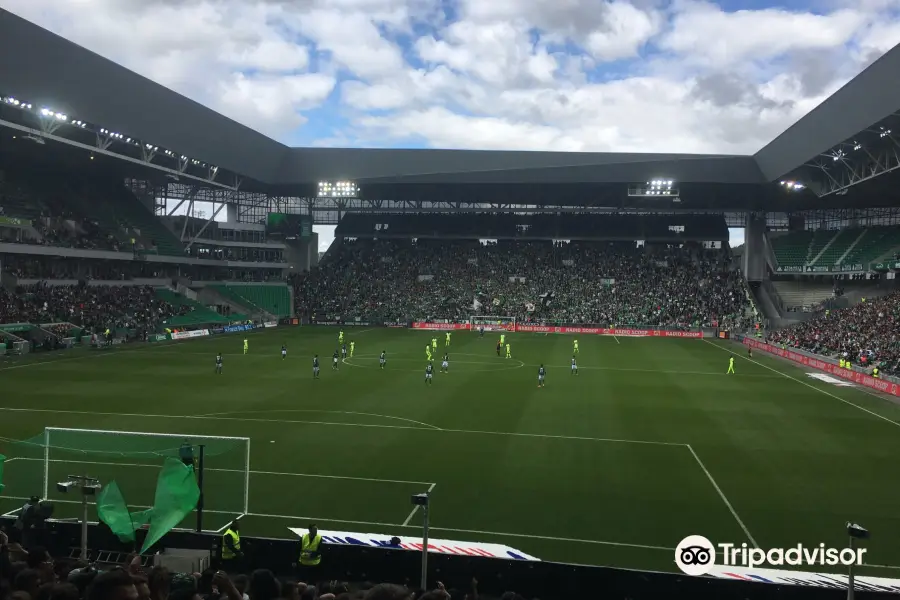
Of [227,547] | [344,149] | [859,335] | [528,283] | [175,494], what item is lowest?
[227,547]

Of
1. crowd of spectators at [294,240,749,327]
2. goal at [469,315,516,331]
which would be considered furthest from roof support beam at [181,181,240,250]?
goal at [469,315,516,331]

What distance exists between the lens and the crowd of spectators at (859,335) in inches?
1571

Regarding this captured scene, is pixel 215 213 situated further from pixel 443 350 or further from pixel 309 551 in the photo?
pixel 309 551

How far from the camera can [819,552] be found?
13500mm

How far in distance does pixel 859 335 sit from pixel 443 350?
29.8 m

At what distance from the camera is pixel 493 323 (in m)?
73.2

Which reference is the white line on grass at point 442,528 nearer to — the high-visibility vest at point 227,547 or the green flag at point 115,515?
the green flag at point 115,515

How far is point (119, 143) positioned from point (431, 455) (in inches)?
1797

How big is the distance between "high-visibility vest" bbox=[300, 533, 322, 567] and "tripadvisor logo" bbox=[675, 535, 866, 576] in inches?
267

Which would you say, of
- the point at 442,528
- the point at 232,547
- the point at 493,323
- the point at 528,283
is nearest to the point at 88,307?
the point at 493,323

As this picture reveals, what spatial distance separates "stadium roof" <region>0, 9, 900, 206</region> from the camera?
39.5 m

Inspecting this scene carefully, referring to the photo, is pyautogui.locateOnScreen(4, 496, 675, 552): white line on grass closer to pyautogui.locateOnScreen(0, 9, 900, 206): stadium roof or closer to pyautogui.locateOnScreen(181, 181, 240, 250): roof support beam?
pyautogui.locateOnScreen(0, 9, 900, 206): stadium roof

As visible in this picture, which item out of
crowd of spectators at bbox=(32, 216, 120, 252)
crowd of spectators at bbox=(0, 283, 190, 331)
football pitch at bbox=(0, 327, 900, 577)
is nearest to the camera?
football pitch at bbox=(0, 327, 900, 577)

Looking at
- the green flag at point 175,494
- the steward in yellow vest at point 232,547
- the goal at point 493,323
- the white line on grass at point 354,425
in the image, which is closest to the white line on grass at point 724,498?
the white line on grass at point 354,425
